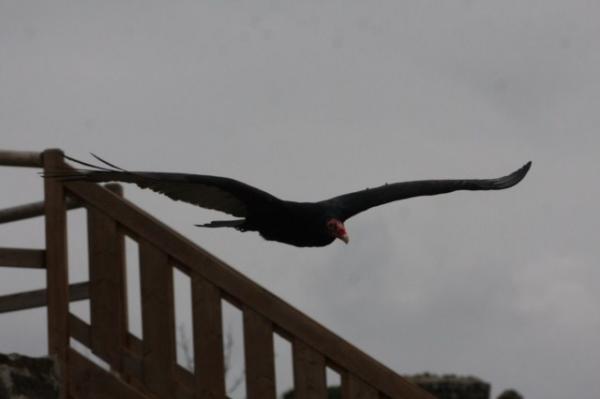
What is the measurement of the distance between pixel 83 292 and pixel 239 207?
3.62 feet

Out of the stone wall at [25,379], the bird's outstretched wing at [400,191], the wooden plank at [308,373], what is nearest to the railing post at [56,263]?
the stone wall at [25,379]

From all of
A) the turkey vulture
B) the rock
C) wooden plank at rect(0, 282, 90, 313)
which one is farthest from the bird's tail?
the rock

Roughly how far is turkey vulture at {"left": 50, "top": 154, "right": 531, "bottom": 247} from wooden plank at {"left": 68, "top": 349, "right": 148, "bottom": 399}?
0.87m

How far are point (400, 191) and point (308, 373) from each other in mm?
2059

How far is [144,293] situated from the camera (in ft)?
20.9

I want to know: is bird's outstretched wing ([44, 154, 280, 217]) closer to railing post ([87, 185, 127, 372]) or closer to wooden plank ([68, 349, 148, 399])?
railing post ([87, 185, 127, 372])

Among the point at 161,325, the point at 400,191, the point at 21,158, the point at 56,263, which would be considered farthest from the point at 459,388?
the point at 21,158

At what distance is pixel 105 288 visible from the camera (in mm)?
6441

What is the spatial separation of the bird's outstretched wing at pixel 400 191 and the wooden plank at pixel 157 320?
1.57 meters

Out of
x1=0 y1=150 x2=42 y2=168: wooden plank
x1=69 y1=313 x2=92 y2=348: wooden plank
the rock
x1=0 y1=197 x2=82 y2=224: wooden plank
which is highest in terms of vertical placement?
x1=0 y1=150 x2=42 y2=168: wooden plank

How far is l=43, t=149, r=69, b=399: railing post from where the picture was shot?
640 centimetres

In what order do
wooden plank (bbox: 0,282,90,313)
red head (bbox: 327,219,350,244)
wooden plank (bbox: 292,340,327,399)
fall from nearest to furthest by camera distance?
wooden plank (bbox: 292,340,327,399), wooden plank (bbox: 0,282,90,313), red head (bbox: 327,219,350,244)

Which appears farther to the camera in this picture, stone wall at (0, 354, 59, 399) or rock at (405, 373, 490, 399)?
rock at (405, 373, 490, 399)

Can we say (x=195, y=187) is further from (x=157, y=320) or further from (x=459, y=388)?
(x=459, y=388)
